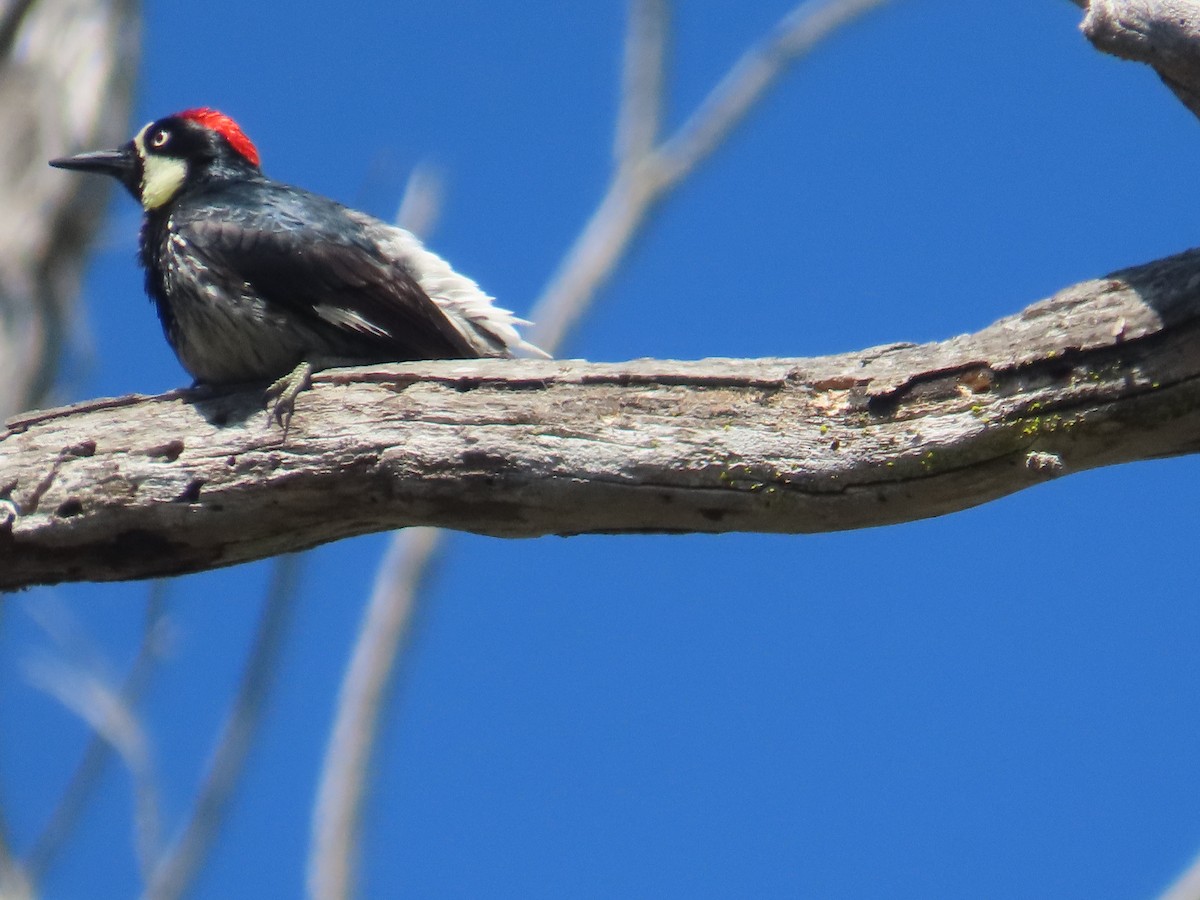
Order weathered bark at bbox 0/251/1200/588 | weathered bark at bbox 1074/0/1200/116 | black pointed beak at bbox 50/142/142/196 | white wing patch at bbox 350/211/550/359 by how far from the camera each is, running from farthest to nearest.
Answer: black pointed beak at bbox 50/142/142/196 → white wing patch at bbox 350/211/550/359 → weathered bark at bbox 0/251/1200/588 → weathered bark at bbox 1074/0/1200/116

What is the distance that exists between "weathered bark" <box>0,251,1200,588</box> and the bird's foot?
0.10ft

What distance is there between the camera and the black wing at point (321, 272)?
433 cm

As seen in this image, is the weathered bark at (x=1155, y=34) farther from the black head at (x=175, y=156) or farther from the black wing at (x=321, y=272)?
the black head at (x=175, y=156)

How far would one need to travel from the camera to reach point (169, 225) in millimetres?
4609

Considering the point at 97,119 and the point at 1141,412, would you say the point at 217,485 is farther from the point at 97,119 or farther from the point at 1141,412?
the point at 97,119

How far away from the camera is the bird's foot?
12.1 feet

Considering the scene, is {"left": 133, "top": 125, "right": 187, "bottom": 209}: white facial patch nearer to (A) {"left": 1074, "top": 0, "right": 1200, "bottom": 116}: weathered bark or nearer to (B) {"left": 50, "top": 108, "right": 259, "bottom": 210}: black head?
(B) {"left": 50, "top": 108, "right": 259, "bottom": 210}: black head

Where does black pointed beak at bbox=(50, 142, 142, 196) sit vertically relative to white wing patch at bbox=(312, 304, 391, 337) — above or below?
above

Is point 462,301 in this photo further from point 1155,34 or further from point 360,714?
point 360,714

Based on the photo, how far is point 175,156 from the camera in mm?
5285

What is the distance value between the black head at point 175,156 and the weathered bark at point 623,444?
5.17 ft

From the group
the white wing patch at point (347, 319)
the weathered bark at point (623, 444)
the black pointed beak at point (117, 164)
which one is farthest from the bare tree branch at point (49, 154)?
the weathered bark at point (623, 444)

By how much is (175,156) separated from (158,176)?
0.31ft

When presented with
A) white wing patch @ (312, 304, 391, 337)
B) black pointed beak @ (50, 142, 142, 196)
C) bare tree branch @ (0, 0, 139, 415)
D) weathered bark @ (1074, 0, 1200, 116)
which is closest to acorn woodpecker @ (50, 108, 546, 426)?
white wing patch @ (312, 304, 391, 337)
